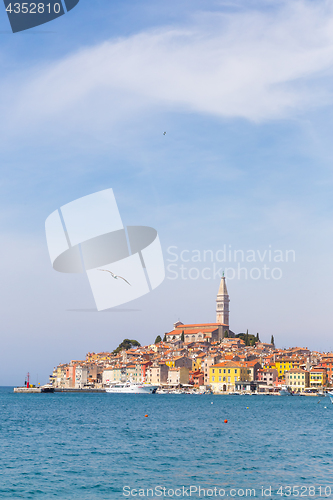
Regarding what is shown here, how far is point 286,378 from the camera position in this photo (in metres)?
99.7

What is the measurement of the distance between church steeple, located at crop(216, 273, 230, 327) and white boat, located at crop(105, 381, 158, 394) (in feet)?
163

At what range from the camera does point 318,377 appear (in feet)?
321

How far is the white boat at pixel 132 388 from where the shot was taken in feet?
325

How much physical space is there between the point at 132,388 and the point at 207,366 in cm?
1453

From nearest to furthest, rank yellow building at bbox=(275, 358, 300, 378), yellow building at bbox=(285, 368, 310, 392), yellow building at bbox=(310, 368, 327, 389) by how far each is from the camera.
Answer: yellow building at bbox=(310, 368, 327, 389) < yellow building at bbox=(285, 368, 310, 392) < yellow building at bbox=(275, 358, 300, 378)

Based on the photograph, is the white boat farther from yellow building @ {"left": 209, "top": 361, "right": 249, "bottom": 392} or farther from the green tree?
the green tree

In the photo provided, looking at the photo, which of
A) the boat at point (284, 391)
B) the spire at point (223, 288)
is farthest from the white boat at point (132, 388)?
the spire at point (223, 288)

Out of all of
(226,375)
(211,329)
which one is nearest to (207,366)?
(226,375)

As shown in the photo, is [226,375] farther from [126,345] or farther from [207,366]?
[126,345]

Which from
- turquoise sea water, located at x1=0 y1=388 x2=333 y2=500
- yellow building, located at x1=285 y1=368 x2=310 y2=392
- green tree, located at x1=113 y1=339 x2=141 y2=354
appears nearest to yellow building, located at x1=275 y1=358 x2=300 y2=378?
yellow building, located at x1=285 y1=368 x2=310 y2=392

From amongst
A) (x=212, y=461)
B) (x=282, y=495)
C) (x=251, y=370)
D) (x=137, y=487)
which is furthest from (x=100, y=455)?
(x=251, y=370)

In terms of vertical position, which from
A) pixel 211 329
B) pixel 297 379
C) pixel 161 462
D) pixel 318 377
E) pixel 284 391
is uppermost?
pixel 161 462

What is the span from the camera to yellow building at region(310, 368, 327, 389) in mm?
97225

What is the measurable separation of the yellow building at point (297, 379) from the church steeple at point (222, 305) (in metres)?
49.6
